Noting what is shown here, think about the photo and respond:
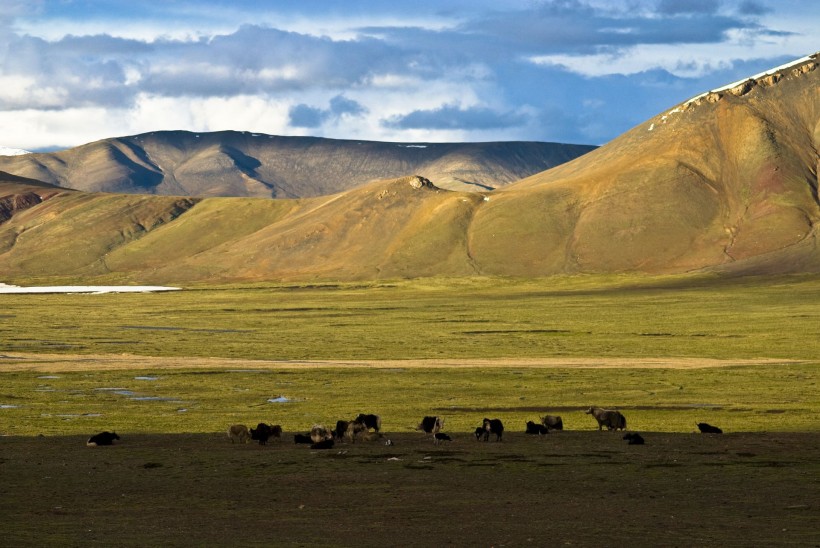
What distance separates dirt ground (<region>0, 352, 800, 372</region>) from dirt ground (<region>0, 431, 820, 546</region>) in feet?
123

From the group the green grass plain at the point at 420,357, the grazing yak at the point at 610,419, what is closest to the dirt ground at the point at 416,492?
the grazing yak at the point at 610,419

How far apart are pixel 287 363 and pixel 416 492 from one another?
172ft

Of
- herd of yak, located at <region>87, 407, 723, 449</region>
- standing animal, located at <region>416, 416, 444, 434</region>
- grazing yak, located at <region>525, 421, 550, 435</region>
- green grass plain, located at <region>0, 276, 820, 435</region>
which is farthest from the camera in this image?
green grass plain, located at <region>0, 276, 820, 435</region>

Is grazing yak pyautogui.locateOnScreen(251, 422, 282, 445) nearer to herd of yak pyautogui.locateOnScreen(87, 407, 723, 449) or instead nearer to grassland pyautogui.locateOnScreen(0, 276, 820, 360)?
herd of yak pyautogui.locateOnScreen(87, 407, 723, 449)

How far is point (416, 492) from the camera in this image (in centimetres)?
2919

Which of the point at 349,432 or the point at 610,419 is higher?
the point at 610,419

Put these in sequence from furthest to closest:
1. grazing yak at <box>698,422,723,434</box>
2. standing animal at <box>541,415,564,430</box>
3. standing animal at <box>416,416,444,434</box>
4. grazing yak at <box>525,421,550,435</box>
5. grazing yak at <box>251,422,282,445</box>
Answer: standing animal at <box>541,415,564,430</box>, grazing yak at <box>698,422,723,434</box>, grazing yak at <box>525,421,550,435</box>, standing animal at <box>416,416,444,434</box>, grazing yak at <box>251,422,282,445</box>

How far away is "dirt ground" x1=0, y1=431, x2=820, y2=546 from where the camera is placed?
938 inches

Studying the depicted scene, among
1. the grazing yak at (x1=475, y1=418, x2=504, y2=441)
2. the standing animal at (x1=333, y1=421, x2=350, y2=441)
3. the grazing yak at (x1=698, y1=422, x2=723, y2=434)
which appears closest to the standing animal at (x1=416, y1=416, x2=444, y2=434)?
the grazing yak at (x1=475, y1=418, x2=504, y2=441)

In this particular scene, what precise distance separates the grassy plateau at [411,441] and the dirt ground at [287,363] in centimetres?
29

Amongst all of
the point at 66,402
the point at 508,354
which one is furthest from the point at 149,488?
the point at 508,354

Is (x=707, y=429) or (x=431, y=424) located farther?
(x=707, y=429)

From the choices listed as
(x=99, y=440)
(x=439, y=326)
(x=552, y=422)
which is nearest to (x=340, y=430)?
(x=99, y=440)

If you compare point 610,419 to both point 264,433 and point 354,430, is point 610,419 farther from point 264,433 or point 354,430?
point 264,433
